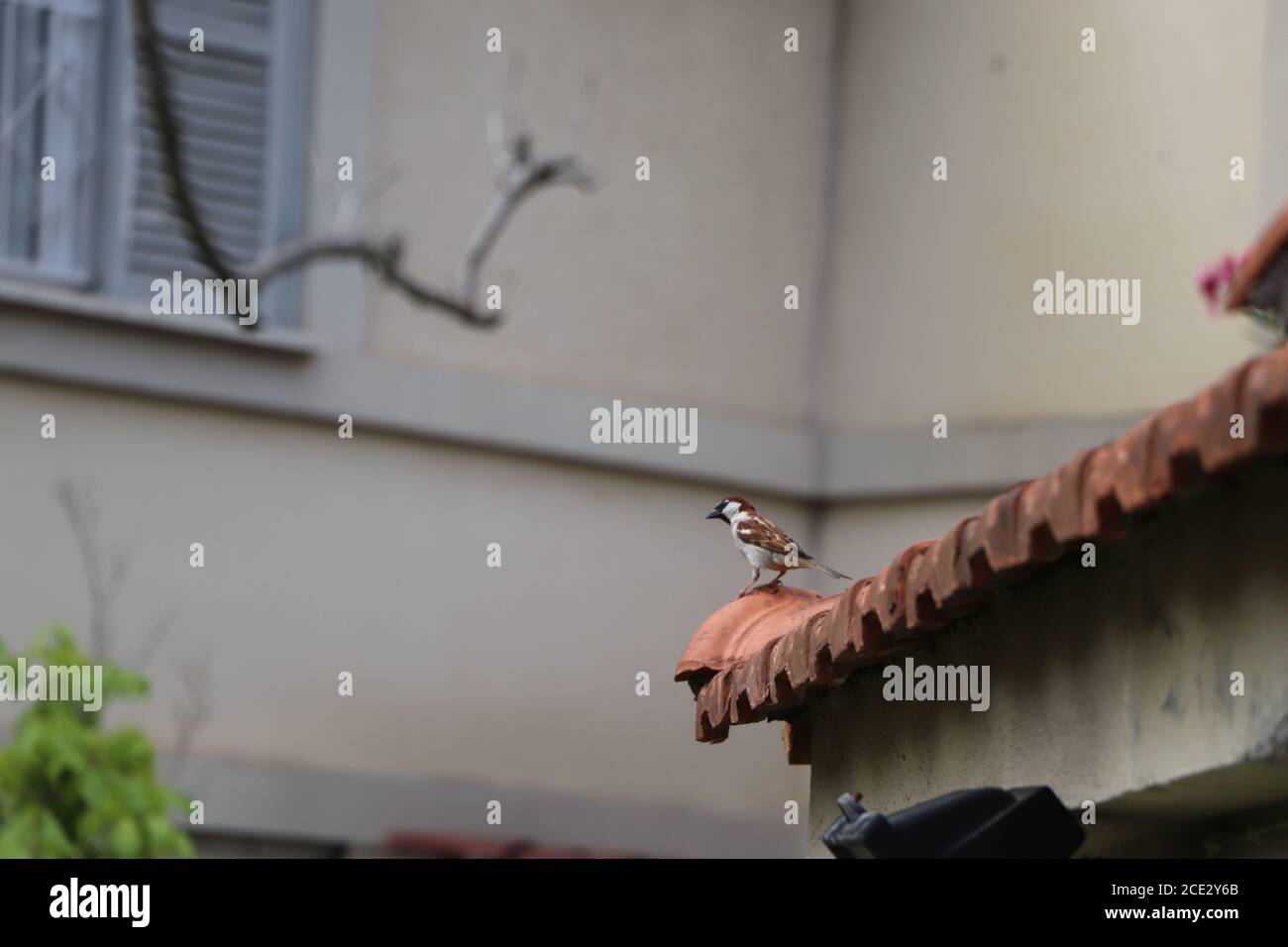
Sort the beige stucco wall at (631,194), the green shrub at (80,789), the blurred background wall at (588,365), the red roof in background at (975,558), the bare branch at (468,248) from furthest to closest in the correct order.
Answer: the beige stucco wall at (631,194), the blurred background wall at (588,365), the bare branch at (468,248), the green shrub at (80,789), the red roof in background at (975,558)

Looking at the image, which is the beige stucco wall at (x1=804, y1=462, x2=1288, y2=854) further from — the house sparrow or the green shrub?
the green shrub

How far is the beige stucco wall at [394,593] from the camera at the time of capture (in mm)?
10273

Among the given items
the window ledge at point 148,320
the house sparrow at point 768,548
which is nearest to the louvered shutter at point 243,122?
the window ledge at point 148,320

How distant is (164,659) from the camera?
10266mm

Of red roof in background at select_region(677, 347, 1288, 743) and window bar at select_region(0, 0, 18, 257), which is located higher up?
window bar at select_region(0, 0, 18, 257)

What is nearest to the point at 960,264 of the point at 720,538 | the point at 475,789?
the point at 720,538

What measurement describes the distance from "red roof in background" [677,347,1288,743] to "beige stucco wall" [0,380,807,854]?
4635 millimetres

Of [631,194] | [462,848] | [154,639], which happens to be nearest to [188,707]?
[154,639]

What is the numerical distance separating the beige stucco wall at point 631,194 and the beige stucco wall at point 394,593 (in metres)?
0.51

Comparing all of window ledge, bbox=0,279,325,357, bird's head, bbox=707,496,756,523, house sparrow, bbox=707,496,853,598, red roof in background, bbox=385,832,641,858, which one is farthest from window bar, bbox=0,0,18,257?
house sparrow, bbox=707,496,853,598

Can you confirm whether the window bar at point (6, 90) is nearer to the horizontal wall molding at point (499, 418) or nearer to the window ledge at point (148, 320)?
the window ledge at point (148, 320)

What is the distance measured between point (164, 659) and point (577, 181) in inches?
101

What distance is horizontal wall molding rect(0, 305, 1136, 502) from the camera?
10336mm
